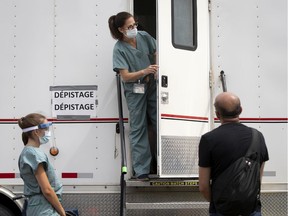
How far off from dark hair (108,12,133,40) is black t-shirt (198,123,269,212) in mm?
1956

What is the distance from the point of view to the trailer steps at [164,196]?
460cm

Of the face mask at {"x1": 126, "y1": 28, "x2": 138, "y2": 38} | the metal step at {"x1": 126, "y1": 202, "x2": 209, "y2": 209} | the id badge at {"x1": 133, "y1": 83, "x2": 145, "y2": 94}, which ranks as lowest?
the metal step at {"x1": 126, "y1": 202, "x2": 209, "y2": 209}

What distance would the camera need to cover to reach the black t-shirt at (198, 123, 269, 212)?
9.97ft

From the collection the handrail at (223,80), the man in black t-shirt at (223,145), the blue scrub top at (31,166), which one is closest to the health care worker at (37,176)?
the blue scrub top at (31,166)

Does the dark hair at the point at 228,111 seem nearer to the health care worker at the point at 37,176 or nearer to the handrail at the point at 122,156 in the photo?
the health care worker at the point at 37,176

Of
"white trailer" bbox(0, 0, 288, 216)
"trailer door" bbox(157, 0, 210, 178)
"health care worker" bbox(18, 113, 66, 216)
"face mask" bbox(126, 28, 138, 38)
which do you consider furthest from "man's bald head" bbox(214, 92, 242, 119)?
"face mask" bbox(126, 28, 138, 38)

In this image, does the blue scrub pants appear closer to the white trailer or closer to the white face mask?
the white trailer

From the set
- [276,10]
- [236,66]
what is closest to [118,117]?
[236,66]

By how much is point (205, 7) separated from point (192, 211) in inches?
81.0

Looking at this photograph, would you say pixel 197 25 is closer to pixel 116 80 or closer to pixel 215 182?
pixel 116 80

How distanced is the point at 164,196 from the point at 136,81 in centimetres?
115

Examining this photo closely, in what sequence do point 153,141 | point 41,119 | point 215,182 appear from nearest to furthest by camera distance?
point 215,182 < point 41,119 < point 153,141

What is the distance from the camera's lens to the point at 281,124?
4.90 m

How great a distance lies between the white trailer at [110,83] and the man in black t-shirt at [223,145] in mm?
1561
